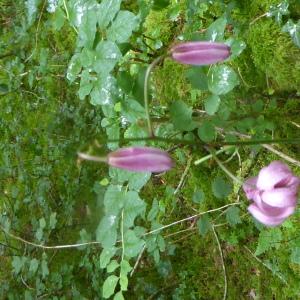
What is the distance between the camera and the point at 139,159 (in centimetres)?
66

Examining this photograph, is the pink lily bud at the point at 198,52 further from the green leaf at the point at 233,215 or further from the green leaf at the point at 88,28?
the green leaf at the point at 233,215

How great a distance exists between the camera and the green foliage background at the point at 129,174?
1195mm

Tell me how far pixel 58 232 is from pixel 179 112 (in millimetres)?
1382

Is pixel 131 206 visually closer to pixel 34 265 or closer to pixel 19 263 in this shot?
pixel 34 265

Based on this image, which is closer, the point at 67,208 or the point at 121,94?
the point at 121,94

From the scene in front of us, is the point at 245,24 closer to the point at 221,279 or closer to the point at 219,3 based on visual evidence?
the point at 219,3

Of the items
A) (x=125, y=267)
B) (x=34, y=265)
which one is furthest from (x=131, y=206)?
(x=34, y=265)

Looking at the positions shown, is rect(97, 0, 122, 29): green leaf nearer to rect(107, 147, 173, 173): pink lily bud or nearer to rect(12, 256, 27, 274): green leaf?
rect(107, 147, 173, 173): pink lily bud

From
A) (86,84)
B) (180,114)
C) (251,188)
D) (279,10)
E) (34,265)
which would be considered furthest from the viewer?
(34,265)

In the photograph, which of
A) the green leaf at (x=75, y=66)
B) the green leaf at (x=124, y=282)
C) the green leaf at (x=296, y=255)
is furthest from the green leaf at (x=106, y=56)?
the green leaf at (x=296, y=255)

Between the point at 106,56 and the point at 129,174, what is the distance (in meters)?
0.26

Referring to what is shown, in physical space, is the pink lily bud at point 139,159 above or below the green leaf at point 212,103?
above

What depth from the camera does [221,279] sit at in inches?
68.3

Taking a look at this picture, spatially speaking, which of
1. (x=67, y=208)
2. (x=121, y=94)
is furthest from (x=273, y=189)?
(x=67, y=208)
